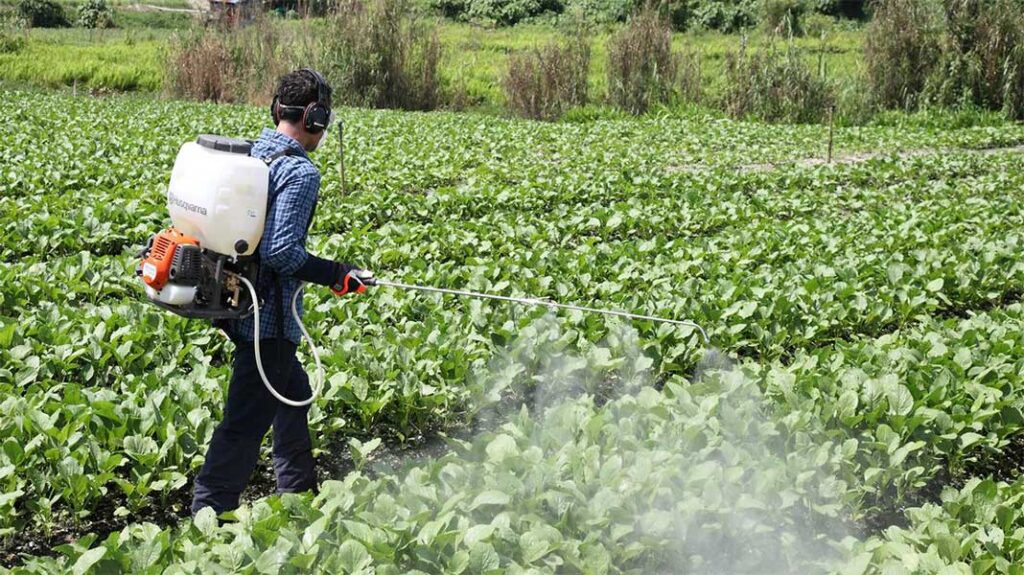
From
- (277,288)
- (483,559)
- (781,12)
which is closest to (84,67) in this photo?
(781,12)

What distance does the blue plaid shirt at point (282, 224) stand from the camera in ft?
10.4

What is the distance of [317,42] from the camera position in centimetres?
2366

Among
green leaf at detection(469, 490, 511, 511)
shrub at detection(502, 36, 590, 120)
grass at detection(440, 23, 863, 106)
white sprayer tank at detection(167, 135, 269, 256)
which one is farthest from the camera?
grass at detection(440, 23, 863, 106)

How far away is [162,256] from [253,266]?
1.03 ft

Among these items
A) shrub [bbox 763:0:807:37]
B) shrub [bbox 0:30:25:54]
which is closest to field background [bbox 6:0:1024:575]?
shrub [bbox 0:30:25:54]

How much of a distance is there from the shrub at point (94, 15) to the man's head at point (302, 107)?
156 ft

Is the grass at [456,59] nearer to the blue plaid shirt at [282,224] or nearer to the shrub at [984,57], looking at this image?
the shrub at [984,57]

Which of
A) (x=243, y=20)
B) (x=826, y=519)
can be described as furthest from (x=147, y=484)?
(x=243, y=20)

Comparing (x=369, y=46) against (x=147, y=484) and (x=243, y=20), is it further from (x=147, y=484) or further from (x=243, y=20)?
(x=147, y=484)

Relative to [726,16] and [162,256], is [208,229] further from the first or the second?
[726,16]

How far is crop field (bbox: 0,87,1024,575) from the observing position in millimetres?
2902

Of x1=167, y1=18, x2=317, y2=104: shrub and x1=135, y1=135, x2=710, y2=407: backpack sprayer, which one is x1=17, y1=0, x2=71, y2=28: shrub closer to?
x1=167, y1=18, x2=317, y2=104: shrub

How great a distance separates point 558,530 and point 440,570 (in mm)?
415

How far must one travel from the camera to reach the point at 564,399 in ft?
15.4
